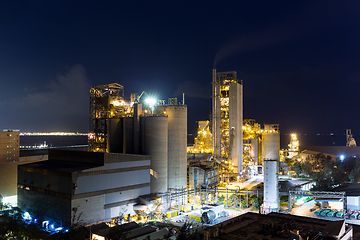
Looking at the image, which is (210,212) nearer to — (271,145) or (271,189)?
(271,189)

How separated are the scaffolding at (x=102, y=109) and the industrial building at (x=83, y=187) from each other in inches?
523

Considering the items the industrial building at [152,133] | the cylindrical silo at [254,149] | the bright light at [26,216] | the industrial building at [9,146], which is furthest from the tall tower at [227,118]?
the industrial building at [9,146]

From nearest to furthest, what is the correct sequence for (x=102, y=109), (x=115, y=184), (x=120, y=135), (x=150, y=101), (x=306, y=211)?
1. (x=115, y=184)
2. (x=306, y=211)
3. (x=150, y=101)
4. (x=120, y=135)
5. (x=102, y=109)

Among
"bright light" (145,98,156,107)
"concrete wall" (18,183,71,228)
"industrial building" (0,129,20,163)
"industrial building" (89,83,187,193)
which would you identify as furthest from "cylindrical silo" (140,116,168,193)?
"industrial building" (0,129,20,163)

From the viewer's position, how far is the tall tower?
200 ft

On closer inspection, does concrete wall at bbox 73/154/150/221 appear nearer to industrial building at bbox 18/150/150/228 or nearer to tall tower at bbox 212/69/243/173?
industrial building at bbox 18/150/150/228

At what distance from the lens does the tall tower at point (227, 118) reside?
60.8 metres

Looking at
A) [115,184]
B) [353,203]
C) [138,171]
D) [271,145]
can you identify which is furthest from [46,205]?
[271,145]

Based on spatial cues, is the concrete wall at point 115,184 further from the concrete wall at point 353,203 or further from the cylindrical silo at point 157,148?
the concrete wall at point 353,203

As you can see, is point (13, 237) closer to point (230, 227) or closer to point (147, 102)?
point (230, 227)

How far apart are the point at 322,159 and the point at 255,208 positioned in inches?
2000

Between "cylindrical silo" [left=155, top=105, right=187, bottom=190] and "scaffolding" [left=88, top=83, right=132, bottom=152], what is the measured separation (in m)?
9.94

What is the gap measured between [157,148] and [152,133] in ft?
7.47

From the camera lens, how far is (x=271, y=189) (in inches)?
1467
